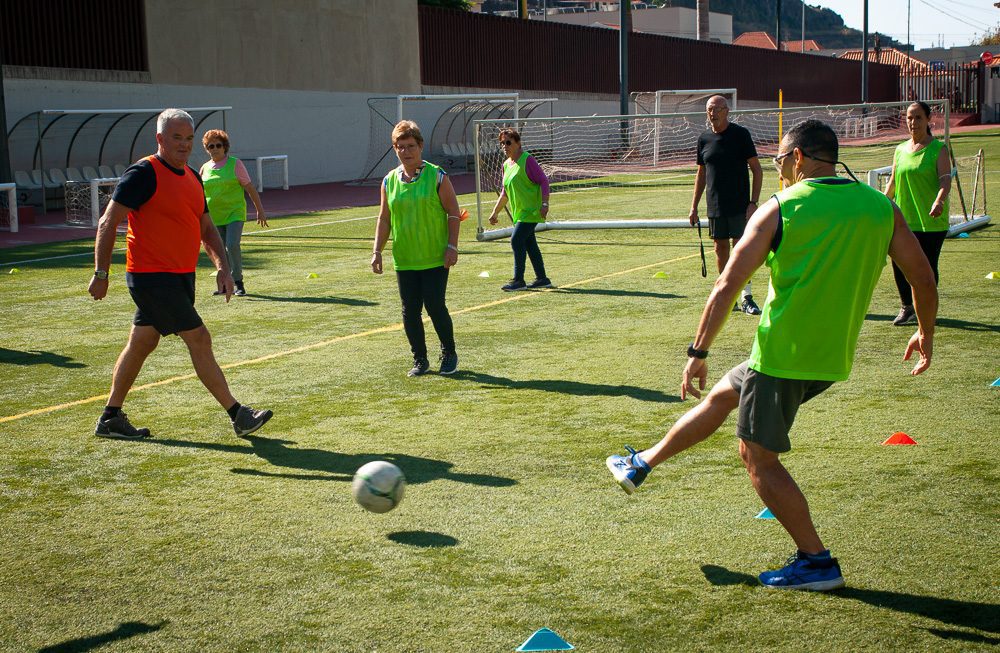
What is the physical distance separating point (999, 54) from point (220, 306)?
275 ft

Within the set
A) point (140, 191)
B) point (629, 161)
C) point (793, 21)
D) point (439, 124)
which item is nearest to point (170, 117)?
point (140, 191)

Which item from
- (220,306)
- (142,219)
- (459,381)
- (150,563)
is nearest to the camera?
(150,563)

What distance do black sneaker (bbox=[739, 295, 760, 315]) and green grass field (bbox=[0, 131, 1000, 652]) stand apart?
563mm

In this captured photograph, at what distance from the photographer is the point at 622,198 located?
1032 inches

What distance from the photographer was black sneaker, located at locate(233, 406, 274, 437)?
6898 mm

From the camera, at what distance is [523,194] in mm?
12812

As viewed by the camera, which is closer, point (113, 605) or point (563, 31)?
point (113, 605)

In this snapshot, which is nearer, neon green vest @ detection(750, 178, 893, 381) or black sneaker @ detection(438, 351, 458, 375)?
neon green vest @ detection(750, 178, 893, 381)

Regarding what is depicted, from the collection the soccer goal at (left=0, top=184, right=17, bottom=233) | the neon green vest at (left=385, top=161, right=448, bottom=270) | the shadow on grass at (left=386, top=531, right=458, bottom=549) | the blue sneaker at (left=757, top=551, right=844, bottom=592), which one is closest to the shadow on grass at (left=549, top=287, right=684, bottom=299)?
the neon green vest at (left=385, top=161, right=448, bottom=270)

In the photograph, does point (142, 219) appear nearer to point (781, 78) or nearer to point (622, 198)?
point (622, 198)

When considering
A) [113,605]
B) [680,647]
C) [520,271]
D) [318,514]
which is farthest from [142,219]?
[520,271]

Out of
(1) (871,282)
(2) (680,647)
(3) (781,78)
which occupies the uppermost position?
(3) (781,78)

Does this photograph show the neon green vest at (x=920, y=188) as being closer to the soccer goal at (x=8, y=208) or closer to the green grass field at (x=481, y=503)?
the green grass field at (x=481, y=503)

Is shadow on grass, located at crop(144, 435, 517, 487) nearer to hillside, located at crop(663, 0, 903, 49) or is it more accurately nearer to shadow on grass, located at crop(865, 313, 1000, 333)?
shadow on grass, located at crop(865, 313, 1000, 333)
